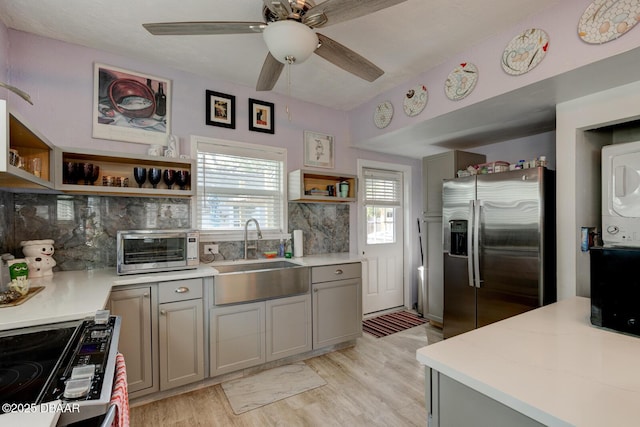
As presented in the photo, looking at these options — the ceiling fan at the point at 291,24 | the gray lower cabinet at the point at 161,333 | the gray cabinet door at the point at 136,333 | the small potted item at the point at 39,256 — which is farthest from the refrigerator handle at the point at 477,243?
the small potted item at the point at 39,256

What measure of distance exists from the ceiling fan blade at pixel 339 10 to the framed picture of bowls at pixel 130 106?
5.75 feet

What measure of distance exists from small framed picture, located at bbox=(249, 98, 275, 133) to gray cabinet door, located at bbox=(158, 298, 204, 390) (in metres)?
1.81

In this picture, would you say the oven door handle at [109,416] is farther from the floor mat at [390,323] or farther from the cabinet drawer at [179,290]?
the floor mat at [390,323]

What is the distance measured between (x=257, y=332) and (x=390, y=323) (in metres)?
1.93

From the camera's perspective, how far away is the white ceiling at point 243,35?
1893mm

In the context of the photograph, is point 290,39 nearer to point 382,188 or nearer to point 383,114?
point 383,114

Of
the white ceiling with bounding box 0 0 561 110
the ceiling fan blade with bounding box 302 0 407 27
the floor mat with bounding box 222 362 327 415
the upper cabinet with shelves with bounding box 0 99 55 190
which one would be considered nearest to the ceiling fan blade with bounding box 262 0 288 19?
the ceiling fan blade with bounding box 302 0 407 27

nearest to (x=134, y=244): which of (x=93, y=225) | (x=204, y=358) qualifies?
(x=93, y=225)

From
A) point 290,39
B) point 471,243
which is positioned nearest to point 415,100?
point 471,243

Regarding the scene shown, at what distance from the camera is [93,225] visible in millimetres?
2369

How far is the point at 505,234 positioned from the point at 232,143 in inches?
106

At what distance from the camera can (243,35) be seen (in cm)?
219

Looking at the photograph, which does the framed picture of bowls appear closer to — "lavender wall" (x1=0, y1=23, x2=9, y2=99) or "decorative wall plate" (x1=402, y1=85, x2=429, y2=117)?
"lavender wall" (x1=0, y1=23, x2=9, y2=99)

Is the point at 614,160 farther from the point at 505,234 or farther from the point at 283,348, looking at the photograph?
the point at 283,348
